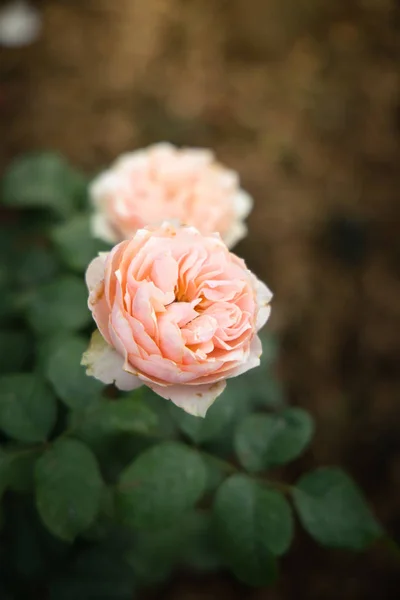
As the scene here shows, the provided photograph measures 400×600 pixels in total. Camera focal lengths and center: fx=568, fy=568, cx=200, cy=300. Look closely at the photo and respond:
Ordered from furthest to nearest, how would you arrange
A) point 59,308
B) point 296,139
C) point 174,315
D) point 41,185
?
point 296,139, point 41,185, point 59,308, point 174,315

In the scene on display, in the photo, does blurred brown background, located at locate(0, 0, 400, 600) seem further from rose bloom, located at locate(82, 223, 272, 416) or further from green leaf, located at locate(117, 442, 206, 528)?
rose bloom, located at locate(82, 223, 272, 416)

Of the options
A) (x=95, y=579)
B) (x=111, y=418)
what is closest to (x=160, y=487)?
(x=111, y=418)

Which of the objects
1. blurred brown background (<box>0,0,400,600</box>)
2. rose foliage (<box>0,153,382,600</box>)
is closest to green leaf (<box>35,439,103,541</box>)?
rose foliage (<box>0,153,382,600</box>)

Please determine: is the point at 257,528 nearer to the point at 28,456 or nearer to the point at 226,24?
the point at 28,456

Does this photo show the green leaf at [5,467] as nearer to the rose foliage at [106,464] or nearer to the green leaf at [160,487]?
the rose foliage at [106,464]

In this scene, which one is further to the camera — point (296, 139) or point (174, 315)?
point (296, 139)

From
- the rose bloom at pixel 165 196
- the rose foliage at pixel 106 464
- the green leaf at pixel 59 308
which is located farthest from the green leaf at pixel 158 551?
the rose bloom at pixel 165 196

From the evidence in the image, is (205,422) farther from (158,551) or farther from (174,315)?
(158,551)
